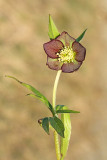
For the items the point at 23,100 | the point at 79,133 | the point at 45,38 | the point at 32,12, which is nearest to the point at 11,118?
the point at 23,100

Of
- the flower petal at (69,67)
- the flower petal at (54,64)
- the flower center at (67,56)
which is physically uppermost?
the flower center at (67,56)

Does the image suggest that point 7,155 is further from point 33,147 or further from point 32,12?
point 32,12

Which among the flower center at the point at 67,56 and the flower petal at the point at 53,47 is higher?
the flower petal at the point at 53,47

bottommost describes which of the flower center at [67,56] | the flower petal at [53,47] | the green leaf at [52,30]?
the flower center at [67,56]

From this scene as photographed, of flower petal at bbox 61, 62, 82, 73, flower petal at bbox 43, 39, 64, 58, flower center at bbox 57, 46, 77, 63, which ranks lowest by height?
flower petal at bbox 61, 62, 82, 73
